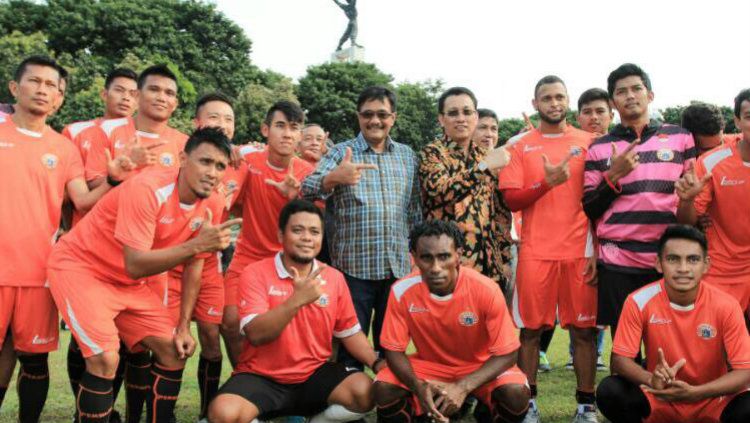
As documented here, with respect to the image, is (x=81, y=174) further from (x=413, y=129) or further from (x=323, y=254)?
(x=413, y=129)

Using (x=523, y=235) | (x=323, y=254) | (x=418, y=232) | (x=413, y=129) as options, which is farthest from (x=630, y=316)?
(x=413, y=129)

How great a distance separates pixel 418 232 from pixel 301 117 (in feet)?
6.96

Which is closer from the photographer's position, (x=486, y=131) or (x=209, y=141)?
(x=209, y=141)

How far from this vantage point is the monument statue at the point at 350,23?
5203 cm

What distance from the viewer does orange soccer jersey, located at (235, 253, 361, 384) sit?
4836 millimetres

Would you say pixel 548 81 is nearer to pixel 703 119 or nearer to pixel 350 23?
pixel 703 119

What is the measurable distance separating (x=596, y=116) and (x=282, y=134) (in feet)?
10.5

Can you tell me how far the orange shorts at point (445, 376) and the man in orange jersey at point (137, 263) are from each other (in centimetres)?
146

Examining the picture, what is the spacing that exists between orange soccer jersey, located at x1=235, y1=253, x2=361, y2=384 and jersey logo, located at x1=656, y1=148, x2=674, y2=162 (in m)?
2.63

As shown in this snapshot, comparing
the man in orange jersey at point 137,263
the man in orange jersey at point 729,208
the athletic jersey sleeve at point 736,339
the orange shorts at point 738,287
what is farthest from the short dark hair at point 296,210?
the orange shorts at point 738,287

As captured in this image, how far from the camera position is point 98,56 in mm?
39469

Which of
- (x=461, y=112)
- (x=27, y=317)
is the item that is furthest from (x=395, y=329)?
(x=27, y=317)

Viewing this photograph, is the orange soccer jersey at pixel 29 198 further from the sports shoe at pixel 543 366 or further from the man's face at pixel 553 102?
the sports shoe at pixel 543 366

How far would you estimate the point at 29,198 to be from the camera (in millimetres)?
4848
